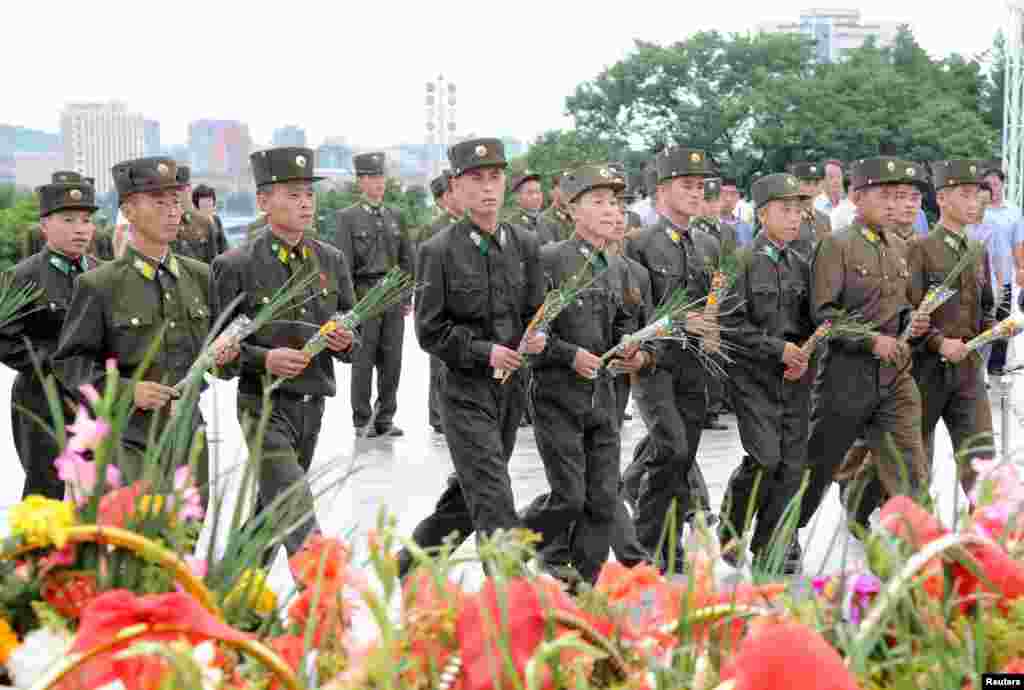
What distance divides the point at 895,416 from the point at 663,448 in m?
1.19

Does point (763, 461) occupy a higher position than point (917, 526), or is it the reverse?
point (917, 526)

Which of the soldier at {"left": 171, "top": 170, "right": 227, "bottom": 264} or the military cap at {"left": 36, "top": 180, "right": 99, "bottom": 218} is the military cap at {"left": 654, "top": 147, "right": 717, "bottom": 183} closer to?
the military cap at {"left": 36, "top": 180, "right": 99, "bottom": 218}

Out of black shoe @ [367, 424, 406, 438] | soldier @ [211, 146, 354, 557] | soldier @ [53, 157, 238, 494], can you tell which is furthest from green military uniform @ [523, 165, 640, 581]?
black shoe @ [367, 424, 406, 438]

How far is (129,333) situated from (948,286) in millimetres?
4388

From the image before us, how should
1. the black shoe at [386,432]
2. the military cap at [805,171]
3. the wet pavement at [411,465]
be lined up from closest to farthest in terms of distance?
the wet pavement at [411,465]
the black shoe at [386,432]
the military cap at [805,171]

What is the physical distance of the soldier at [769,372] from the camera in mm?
8586

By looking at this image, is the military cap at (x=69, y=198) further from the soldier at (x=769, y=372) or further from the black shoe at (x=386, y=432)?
the black shoe at (x=386, y=432)

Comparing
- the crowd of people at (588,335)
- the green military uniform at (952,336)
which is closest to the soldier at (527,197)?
the crowd of people at (588,335)

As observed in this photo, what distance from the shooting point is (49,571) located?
8.98 ft

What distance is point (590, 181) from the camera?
26.1 feet

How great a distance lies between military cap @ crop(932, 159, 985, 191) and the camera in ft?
31.9

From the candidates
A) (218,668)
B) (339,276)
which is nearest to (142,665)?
(218,668)

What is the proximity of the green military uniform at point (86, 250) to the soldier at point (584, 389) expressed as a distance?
112 inches

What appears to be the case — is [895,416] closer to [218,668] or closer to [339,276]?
[339,276]
